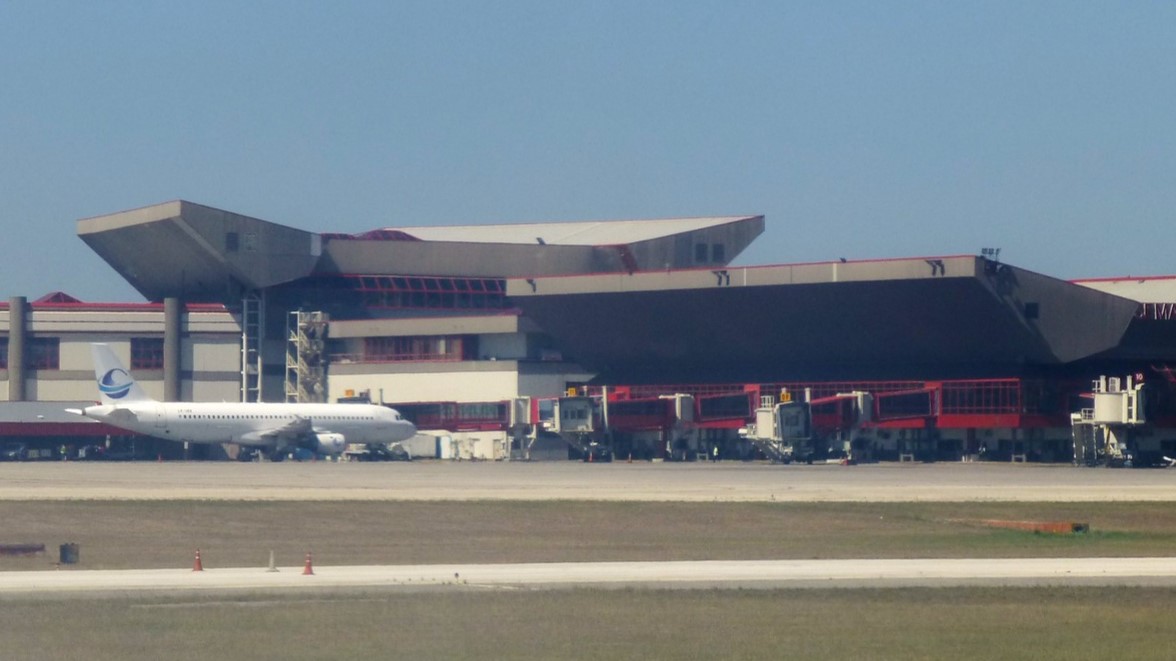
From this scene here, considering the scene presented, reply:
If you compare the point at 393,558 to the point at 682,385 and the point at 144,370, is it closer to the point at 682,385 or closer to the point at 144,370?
the point at 682,385

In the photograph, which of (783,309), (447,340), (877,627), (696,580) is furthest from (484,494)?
(447,340)

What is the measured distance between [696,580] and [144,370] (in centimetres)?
9946

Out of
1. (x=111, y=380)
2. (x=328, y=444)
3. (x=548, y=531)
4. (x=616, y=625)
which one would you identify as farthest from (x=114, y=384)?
(x=616, y=625)

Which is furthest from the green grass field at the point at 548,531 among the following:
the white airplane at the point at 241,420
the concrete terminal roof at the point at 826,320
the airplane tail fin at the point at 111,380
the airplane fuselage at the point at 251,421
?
the airplane tail fin at the point at 111,380

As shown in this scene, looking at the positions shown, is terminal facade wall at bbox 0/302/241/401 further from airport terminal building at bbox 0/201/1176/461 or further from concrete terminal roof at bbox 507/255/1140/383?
concrete terminal roof at bbox 507/255/1140/383

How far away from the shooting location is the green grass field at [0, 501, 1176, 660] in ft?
70.8

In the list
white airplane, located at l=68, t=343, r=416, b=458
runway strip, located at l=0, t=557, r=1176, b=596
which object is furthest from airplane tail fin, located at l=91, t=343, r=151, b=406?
runway strip, located at l=0, t=557, r=1176, b=596

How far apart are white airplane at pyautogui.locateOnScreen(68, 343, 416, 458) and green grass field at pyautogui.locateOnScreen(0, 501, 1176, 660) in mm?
58736

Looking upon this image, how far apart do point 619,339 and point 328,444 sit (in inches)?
984

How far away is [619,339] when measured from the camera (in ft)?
390

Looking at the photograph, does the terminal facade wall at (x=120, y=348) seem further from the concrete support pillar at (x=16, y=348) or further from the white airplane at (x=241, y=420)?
the white airplane at (x=241, y=420)

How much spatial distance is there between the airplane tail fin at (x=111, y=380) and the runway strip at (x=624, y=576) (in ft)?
255

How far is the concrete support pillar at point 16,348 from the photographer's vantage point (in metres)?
118

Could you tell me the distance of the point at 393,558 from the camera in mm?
34906
